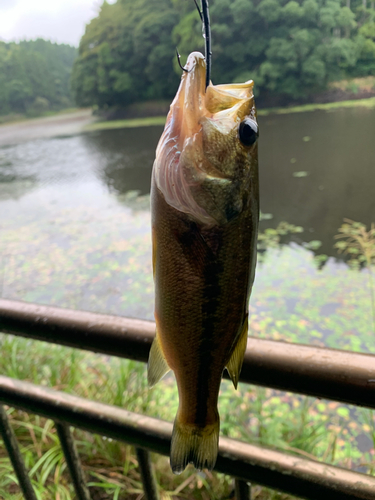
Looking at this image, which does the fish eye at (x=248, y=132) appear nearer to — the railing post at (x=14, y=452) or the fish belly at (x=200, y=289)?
the fish belly at (x=200, y=289)

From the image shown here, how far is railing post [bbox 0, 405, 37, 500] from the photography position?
959 mm

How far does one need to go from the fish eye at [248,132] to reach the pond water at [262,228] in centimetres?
277

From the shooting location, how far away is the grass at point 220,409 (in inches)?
61.9

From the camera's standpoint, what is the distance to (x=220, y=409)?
7.05 feet

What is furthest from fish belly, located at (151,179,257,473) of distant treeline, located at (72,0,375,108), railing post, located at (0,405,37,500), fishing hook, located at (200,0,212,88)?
railing post, located at (0,405,37,500)

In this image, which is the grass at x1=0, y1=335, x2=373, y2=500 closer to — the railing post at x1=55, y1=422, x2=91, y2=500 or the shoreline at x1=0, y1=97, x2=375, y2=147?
the railing post at x1=55, y1=422, x2=91, y2=500

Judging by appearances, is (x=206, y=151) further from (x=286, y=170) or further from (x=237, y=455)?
(x=286, y=170)

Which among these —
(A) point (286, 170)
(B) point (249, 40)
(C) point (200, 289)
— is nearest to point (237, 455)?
(C) point (200, 289)

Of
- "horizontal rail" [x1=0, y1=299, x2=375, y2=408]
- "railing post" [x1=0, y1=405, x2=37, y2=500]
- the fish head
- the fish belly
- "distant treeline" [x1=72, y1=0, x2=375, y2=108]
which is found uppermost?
"distant treeline" [x1=72, y1=0, x2=375, y2=108]

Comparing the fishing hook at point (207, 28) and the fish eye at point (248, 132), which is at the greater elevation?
the fishing hook at point (207, 28)

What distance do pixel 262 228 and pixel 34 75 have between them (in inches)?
482

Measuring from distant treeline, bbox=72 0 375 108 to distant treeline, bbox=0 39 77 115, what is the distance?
16.4 feet

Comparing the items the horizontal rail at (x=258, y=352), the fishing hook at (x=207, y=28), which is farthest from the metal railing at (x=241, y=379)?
the fishing hook at (x=207, y=28)

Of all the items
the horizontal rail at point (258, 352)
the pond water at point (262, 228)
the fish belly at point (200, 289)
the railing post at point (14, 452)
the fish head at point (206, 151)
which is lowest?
the pond water at point (262, 228)
